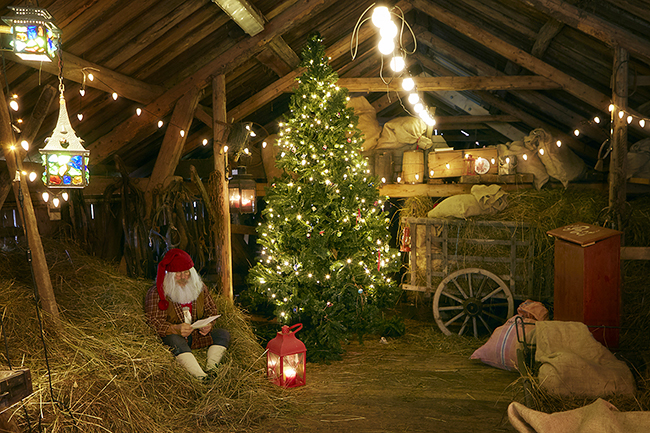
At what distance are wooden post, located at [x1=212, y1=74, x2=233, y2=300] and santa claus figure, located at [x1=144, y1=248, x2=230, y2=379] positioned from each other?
4.14 feet

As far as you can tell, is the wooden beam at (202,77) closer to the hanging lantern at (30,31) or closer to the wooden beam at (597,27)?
the wooden beam at (597,27)

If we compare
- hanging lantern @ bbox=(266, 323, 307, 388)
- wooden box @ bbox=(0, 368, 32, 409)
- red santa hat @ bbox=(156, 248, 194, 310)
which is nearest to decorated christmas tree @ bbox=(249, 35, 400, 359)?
hanging lantern @ bbox=(266, 323, 307, 388)

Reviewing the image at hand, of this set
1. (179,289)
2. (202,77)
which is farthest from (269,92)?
(179,289)

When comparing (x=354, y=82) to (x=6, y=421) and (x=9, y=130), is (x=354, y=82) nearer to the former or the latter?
(x=9, y=130)

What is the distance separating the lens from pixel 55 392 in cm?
313

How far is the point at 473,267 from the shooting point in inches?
232

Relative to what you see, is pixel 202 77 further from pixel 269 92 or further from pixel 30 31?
pixel 30 31

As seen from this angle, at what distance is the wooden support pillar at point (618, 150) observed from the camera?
5449 millimetres

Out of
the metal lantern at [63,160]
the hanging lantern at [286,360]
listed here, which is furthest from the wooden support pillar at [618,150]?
the metal lantern at [63,160]

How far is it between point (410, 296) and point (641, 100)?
3711mm

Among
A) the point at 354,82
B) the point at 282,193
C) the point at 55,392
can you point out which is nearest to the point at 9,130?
the point at 55,392

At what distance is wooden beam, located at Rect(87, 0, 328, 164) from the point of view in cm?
558

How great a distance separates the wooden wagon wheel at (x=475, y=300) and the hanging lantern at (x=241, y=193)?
247 cm

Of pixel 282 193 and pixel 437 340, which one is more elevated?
pixel 282 193
